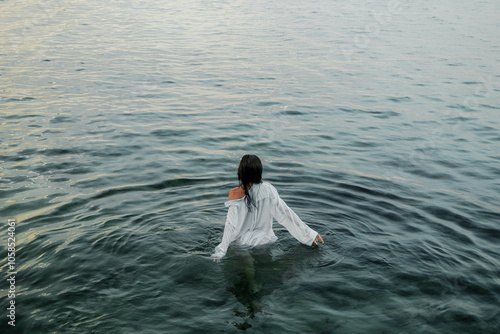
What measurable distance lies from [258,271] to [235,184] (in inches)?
139

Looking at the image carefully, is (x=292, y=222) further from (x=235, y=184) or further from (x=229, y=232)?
(x=235, y=184)

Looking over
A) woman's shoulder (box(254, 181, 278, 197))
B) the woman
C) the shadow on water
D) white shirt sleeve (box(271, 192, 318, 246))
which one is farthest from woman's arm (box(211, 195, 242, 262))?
white shirt sleeve (box(271, 192, 318, 246))

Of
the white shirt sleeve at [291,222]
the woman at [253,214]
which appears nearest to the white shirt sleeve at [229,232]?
the woman at [253,214]

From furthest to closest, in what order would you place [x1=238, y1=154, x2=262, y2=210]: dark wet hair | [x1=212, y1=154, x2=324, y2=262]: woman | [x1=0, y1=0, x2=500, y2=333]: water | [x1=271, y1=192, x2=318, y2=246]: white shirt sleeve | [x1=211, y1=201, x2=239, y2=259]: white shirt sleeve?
[x1=271, y1=192, x2=318, y2=246]: white shirt sleeve
[x1=211, y1=201, x2=239, y2=259]: white shirt sleeve
[x1=212, y1=154, x2=324, y2=262]: woman
[x1=238, y1=154, x2=262, y2=210]: dark wet hair
[x1=0, y1=0, x2=500, y2=333]: water

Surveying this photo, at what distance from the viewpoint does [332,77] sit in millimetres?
20500

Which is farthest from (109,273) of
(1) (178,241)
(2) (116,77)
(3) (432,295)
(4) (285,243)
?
(2) (116,77)

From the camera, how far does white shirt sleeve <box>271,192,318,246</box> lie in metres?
7.06

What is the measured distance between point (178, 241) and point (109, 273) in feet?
4.05

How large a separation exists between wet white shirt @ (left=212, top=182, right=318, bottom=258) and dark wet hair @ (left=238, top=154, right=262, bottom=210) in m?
0.15

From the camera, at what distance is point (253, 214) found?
280 inches

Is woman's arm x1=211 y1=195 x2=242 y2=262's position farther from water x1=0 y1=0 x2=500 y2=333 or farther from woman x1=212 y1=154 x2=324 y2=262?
water x1=0 y1=0 x2=500 y2=333

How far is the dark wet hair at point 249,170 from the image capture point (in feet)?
21.3

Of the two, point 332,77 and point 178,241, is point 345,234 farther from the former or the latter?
point 332,77

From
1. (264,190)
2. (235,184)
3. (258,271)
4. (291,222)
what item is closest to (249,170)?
(264,190)
